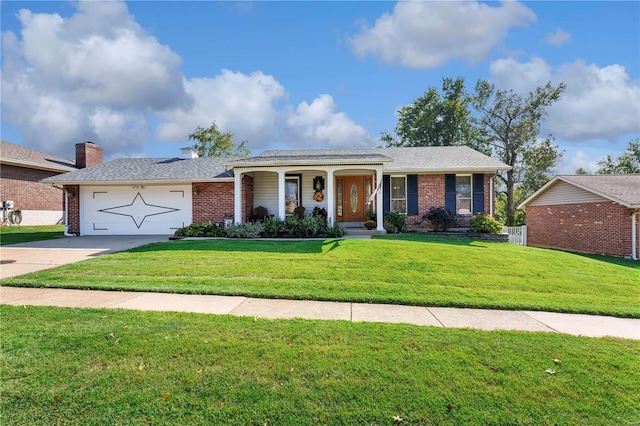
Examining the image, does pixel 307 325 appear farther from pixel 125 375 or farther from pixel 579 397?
pixel 579 397

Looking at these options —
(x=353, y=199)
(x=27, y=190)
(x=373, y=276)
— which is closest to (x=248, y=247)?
(x=373, y=276)

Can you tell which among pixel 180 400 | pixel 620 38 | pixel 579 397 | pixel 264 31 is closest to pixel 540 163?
pixel 620 38

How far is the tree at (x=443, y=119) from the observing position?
3003 centimetres

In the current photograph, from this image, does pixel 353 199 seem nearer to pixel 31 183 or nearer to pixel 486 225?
pixel 486 225

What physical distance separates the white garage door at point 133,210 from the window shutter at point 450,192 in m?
11.5

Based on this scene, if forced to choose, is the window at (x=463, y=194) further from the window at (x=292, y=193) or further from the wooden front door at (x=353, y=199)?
the window at (x=292, y=193)

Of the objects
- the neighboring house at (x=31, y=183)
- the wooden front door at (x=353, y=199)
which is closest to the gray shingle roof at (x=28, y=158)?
the neighboring house at (x=31, y=183)

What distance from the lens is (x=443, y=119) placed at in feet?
100

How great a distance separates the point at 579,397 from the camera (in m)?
2.54

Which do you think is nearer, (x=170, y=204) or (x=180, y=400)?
(x=180, y=400)

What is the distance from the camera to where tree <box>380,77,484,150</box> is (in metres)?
30.0

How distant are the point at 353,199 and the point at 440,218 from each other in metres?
3.87

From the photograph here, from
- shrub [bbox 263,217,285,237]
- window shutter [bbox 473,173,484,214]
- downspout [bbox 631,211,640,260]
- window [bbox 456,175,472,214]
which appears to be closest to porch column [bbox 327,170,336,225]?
shrub [bbox 263,217,285,237]

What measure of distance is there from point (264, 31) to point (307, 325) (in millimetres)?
10786
